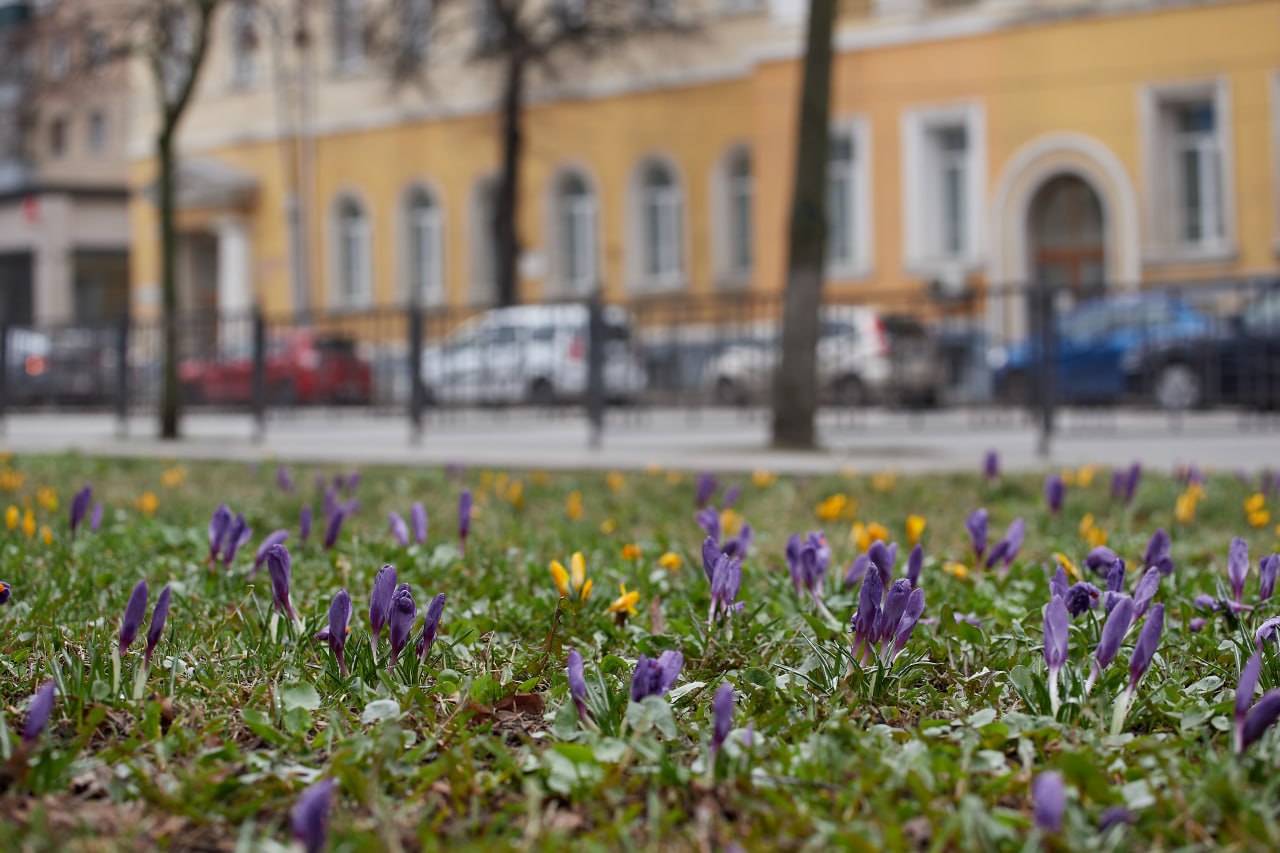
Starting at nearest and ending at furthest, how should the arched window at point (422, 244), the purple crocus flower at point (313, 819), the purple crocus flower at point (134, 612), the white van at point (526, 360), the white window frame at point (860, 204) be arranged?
the purple crocus flower at point (313, 819), the purple crocus flower at point (134, 612), the white van at point (526, 360), the white window frame at point (860, 204), the arched window at point (422, 244)

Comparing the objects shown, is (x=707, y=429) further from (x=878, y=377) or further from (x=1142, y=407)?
(x=1142, y=407)

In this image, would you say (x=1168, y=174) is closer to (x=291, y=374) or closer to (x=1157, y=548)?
(x=291, y=374)

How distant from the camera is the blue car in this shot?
1297 centimetres

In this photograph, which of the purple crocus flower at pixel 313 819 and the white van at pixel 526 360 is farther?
the white van at pixel 526 360

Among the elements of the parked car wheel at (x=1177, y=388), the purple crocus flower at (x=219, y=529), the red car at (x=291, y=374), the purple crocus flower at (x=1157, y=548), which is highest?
the red car at (x=291, y=374)

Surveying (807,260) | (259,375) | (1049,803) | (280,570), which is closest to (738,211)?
(259,375)

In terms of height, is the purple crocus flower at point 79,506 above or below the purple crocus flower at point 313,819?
above

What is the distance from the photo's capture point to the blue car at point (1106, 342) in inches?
511

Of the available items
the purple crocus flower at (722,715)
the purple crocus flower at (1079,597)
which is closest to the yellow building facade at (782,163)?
the purple crocus flower at (1079,597)

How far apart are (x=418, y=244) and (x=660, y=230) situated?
24.2 feet

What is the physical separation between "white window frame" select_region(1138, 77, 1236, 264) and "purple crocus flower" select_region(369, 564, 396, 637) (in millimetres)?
28315

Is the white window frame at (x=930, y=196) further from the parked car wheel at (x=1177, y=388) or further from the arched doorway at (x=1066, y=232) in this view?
the parked car wheel at (x=1177, y=388)

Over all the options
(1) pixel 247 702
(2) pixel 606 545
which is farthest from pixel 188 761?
(2) pixel 606 545

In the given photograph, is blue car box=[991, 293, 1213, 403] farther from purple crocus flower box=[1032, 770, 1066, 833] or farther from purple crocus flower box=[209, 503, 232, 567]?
purple crocus flower box=[1032, 770, 1066, 833]
